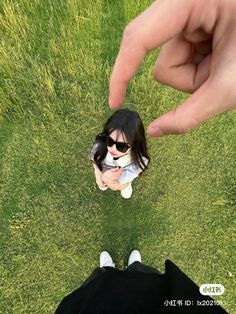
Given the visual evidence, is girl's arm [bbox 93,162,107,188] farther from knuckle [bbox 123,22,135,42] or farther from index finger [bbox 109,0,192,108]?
knuckle [bbox 123,22,135,42]

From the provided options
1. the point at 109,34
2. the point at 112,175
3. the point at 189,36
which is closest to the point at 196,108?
the point at 189,36

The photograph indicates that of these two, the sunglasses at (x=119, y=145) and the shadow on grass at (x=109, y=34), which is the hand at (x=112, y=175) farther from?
the shadow on grass at (x=109, y=34)

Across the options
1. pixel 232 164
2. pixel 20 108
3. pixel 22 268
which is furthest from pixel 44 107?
pixel 232 164

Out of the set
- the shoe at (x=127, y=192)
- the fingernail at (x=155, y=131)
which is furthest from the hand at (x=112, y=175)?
the fingernail at (x=155, y=131)

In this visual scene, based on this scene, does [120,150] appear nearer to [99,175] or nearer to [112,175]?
[112,175]

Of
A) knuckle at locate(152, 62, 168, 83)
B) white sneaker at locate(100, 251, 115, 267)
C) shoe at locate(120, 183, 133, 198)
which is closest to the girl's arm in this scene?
shoe at locate(120, 183, 133, 198)

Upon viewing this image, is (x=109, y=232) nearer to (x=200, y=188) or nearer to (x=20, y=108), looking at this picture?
(x=200, y=188)
